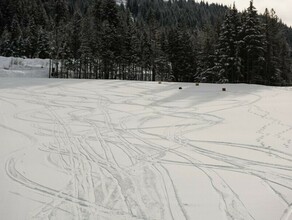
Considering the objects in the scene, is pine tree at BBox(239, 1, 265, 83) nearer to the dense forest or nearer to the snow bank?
the dense forest

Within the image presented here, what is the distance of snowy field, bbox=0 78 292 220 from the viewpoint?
597 centimetres

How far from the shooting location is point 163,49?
Answer: 60.0 metres

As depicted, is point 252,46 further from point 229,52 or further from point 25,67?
point 25,67

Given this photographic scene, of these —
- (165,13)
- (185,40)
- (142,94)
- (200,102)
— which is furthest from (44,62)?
(165,13)

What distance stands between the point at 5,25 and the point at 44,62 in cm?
3343

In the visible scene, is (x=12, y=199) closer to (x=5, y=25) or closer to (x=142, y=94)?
(x=142, y=94)

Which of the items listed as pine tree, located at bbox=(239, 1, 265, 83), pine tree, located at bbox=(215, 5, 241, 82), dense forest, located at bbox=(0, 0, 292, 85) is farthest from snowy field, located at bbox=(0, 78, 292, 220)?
dense forest, located at bbox=(0, 0, 292, 85)

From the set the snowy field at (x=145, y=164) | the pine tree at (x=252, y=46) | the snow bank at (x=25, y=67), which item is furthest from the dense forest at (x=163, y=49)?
the snowy field at (x=145, y=164)

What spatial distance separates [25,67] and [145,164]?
54323 mm

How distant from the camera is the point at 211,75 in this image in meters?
47.1

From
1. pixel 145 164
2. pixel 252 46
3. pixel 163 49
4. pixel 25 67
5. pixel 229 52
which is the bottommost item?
pixel 145 164

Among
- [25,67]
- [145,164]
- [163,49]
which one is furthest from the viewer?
[163,49]

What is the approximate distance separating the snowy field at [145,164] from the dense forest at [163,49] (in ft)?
90.6

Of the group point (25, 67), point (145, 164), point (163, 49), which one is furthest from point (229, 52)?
point (145, 164)
